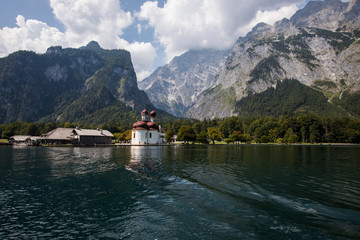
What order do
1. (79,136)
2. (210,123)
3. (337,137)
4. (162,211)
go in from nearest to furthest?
(162,211), (79,136), (337,137), (210,123)

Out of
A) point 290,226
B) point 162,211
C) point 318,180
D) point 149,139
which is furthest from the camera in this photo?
point 149,139

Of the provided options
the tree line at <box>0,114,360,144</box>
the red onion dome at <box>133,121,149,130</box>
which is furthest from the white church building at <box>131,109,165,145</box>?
the tree line at <box>0,114,360,144</box>

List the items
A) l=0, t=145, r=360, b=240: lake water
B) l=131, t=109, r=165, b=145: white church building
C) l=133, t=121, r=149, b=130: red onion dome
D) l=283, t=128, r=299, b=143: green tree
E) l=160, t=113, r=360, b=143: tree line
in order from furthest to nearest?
l=283, t=128, r=299, b=143: green tree < l=160, t=113, r=360, b=143: tree line < l=133, t=121, r=149, b=130: red onion dome < l=131, t=109, r=165, b=145: white church building < l=0, t=145, r=360, b=240: lake water

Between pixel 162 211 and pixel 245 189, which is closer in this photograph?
pixel 162 211

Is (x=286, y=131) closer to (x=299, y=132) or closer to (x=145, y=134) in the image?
(x=299, y=132)

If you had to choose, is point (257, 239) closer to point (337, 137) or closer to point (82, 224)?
point (82, 224)

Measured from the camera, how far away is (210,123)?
190000 mm

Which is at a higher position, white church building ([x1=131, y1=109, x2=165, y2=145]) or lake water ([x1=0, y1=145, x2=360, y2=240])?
white church building ([x1=131, y1=109, x2=165, y2=145])

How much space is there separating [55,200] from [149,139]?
100 metres

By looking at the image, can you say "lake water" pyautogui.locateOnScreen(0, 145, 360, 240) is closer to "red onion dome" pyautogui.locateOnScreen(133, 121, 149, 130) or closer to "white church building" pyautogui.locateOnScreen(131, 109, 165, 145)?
"white church building" pyautogui.locateOnScreen(131, 109, 165, 145)

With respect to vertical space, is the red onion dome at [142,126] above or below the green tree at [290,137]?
above

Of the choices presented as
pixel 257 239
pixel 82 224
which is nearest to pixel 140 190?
pixel 82 224

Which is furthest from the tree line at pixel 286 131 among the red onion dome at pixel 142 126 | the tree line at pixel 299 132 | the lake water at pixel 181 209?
the lake water at pixel 181 209

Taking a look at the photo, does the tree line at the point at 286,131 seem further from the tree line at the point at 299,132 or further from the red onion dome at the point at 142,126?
the red onion dome at the point at 142,126
